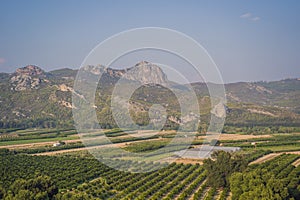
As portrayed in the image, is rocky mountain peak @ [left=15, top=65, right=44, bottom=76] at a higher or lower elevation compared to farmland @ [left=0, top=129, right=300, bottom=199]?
higher

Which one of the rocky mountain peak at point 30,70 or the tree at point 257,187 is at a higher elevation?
the rocky mountain peak at point 30,70

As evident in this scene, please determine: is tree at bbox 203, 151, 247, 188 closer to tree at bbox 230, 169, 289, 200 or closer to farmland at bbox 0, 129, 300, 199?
farmland at bbox 0, 129, 300, 199

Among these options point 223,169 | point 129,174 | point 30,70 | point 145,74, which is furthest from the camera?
point 30,70

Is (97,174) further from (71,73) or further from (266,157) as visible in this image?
(71,73)

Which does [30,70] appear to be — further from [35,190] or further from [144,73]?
[35,190]

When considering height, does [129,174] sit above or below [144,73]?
below

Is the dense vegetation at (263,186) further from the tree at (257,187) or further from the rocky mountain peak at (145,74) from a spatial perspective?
the rocky mountain peak at (145,74)

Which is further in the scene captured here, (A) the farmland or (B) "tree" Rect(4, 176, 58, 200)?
(A) the farmland

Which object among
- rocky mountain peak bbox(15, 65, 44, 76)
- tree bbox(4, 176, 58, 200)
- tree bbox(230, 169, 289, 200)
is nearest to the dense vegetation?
tree bbox(230, 169, 289, 200)

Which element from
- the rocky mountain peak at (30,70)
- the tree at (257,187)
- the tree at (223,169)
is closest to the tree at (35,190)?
the tree at (257,187)

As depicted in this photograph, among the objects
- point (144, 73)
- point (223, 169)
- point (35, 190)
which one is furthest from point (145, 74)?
point (35, 190)

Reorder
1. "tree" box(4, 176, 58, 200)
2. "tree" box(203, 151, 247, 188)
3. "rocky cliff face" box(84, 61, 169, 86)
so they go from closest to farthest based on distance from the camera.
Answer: "tree" box(4, 176, 58, 200) → "rocky cliff face" box(84, 61, 169, 86) → "tree" box(203, 151, 247, 188)

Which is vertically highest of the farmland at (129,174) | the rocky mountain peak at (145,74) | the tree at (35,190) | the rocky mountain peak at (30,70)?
the rocky mountain peak at (30,70)
